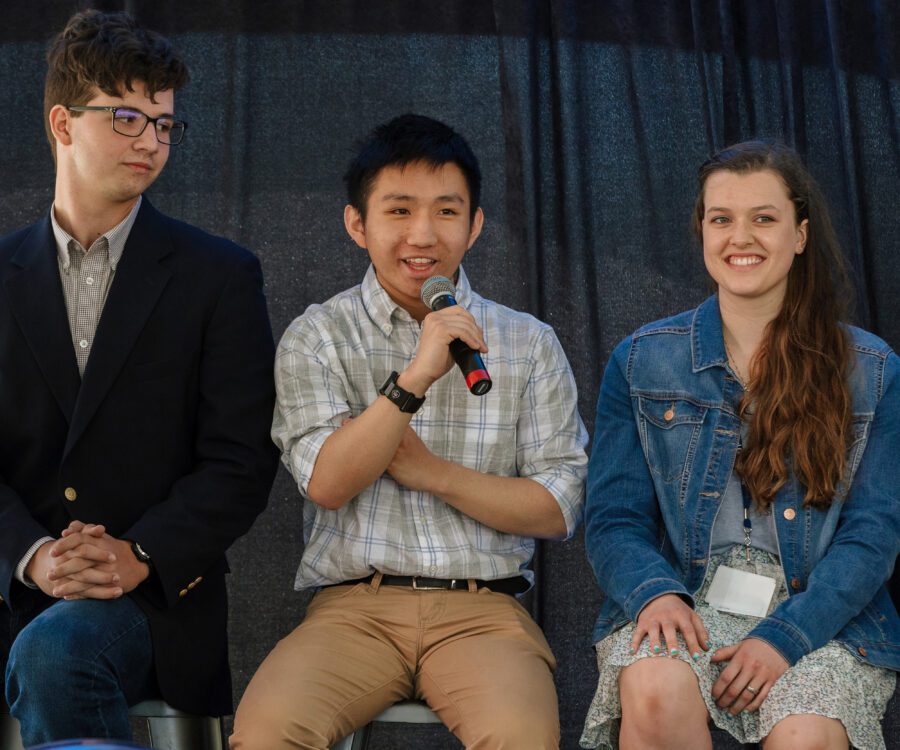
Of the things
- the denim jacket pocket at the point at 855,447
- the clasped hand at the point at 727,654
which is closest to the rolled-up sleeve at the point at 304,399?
the clasped hand at the point at 727,654

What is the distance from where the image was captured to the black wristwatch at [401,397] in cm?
232

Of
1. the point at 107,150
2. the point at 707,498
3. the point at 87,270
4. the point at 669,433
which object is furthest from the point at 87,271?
the point at 707,498

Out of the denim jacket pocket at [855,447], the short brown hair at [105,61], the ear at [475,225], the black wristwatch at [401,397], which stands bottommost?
the denim jacket pocket at [855,447]

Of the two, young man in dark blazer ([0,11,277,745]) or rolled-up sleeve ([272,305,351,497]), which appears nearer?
young man in dark blazer ([0,11,277,745])

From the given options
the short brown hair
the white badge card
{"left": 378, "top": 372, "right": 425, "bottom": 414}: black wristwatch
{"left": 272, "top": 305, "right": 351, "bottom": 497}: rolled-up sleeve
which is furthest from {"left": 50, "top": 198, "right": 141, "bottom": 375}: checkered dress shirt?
the white badge card

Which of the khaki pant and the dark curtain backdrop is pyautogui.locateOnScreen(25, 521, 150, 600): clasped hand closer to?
the khaki pant

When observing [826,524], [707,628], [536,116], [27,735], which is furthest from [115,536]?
[536,116]

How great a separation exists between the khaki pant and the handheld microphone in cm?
53

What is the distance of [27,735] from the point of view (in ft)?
7.18

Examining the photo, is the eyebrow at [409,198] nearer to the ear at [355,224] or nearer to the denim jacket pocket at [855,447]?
the ear at [355,224]

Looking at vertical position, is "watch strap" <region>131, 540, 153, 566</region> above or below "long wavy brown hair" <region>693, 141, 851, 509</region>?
below

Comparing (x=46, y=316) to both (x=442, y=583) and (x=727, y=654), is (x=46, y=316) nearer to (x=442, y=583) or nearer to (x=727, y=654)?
(x=442, y=583)

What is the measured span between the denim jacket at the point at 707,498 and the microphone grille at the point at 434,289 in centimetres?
45

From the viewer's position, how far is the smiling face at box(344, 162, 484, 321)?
2.57m
